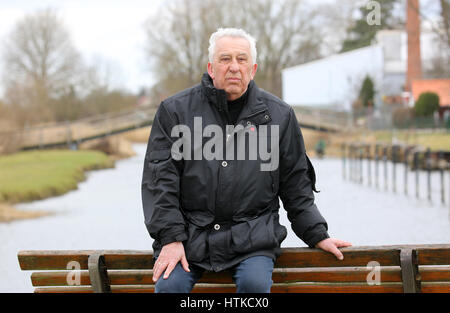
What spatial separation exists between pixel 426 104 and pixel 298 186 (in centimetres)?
3829

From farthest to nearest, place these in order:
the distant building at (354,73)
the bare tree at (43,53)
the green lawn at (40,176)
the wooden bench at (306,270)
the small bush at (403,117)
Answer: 1. the distant building at (354,73)
2. the bare tree at (43,53)
3. the small bush at (403,117)
4. the green lawn at (40,176)
5. the wooden bench at (306,270)

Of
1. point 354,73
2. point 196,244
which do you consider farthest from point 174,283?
point 354,73

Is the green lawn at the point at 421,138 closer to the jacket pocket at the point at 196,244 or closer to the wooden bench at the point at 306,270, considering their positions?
the wooden bench at the point at 306,270

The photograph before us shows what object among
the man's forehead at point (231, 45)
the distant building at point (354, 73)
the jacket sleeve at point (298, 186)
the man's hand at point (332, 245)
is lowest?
the man's hand at point (332, 245)

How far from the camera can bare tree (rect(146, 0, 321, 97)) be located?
4303 centimetres

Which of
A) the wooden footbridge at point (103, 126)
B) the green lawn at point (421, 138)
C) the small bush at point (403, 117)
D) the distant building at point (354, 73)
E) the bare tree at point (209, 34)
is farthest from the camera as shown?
the distant building at point (354, 73)

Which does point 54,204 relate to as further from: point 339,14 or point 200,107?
point 339,14

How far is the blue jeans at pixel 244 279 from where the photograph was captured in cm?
354

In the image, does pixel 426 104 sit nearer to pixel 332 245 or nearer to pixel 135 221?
pixel 135 221

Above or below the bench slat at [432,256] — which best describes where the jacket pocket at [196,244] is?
above

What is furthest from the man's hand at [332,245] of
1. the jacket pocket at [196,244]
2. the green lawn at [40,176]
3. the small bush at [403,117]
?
the small bush at [403,117]

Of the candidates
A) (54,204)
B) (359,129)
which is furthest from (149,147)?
(359,129)

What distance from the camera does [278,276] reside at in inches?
147

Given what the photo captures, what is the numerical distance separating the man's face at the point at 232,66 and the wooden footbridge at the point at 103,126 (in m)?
34.3
